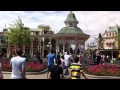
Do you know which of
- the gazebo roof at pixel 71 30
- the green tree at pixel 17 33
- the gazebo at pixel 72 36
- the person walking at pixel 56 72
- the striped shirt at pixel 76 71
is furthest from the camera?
the green tree at pixel 17 33

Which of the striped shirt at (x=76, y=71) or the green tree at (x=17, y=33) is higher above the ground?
the green tree at (x=17, y=33)

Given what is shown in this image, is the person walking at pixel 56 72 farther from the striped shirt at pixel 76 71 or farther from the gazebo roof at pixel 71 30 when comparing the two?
the gazebo roof at pixel 71 30

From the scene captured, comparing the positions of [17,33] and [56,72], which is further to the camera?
[17,33]

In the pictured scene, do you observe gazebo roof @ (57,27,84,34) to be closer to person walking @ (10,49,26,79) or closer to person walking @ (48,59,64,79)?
person walking @ (48,59,64,79)

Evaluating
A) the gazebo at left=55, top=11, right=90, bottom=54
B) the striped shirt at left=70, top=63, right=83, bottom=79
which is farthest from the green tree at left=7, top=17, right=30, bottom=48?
the striped shirt at left=70, top=63, right=83, bottom=79

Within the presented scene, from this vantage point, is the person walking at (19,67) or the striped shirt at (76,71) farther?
the striped shirt at (76,71)

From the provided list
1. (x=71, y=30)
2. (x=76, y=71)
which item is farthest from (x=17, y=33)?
(x=76, y=71)

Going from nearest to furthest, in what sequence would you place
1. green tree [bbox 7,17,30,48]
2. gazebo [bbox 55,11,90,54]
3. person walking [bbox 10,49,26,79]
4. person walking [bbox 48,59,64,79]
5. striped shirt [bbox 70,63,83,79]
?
person walking [bbox 10,49,26,79] < person walking [bbox 48,59,64,79] < striped shirt [bbox 70,63,83,79] < gazebo [bbox 55,11,90,54] < green tree [bbox 7,17,30,48]

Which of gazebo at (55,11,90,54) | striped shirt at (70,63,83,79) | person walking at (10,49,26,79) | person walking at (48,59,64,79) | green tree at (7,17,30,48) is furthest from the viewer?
green tree at (7,17,30,48)

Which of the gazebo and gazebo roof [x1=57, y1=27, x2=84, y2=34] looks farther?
gazebo roof [x1=57, y1=27, x2=84, y2=34]

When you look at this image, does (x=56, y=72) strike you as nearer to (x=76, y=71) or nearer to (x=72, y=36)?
(x=76, y=71)

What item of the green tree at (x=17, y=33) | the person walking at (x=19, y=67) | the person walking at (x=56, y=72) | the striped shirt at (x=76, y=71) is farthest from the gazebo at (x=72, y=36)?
the person walking at (x=19, y=67)
